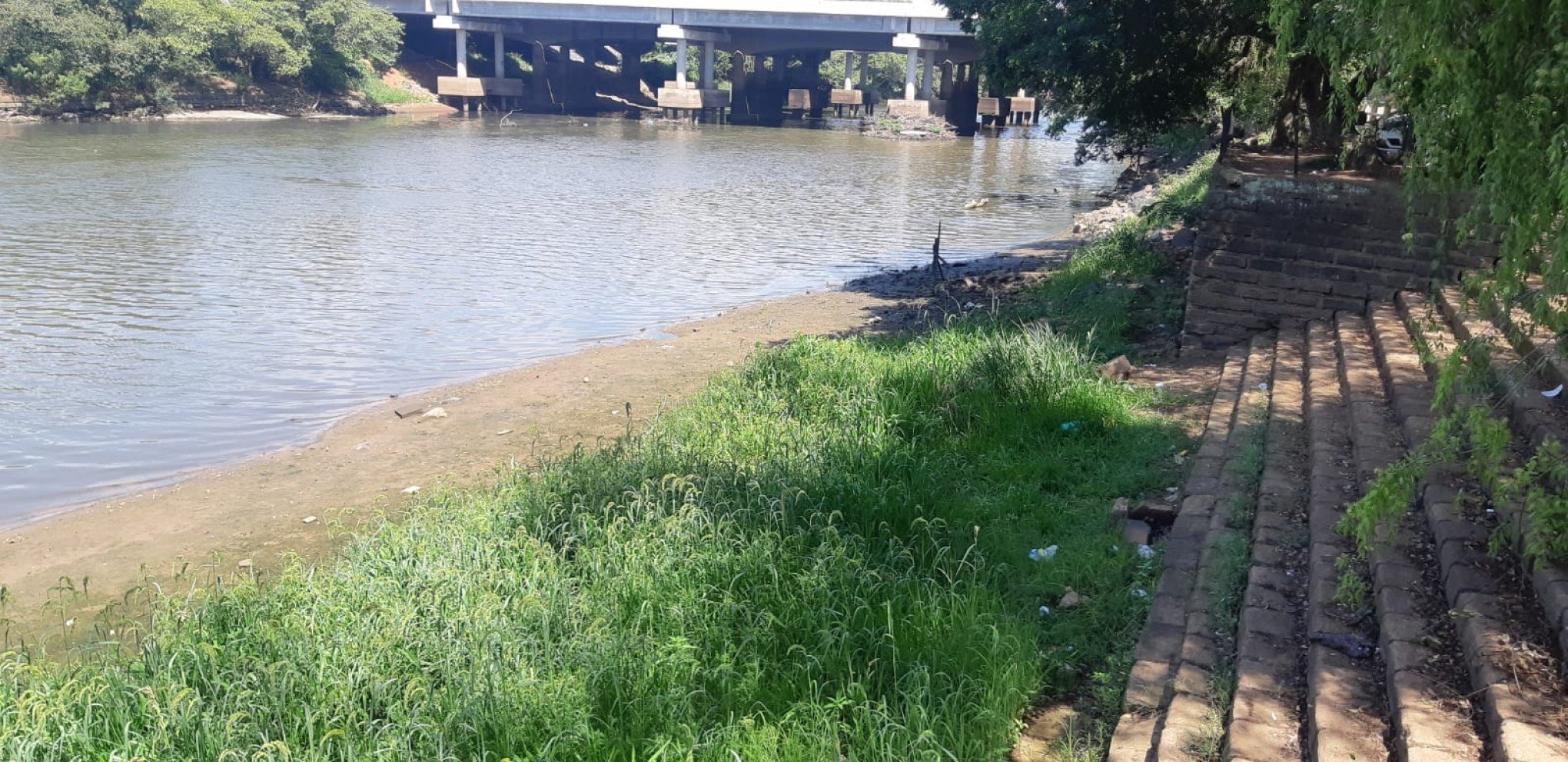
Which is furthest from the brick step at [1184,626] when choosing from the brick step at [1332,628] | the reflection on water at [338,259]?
the reflection on water at [338,259]

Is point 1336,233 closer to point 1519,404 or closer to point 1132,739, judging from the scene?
point 1519,404

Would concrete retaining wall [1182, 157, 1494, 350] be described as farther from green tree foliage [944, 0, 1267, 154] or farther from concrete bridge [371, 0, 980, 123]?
concrete bridge [371, 0, 980, 123]

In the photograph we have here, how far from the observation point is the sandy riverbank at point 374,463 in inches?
301

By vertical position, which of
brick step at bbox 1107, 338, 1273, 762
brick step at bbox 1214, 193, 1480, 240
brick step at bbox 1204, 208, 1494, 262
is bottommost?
brick step at bbox 1107, 338, 1273, 762

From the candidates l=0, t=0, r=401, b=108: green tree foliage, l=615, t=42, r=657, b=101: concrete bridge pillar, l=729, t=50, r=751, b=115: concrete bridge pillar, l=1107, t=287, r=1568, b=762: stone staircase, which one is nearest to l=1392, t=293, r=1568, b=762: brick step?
l=1107, t=287, r=1568, b=762: stone staircase

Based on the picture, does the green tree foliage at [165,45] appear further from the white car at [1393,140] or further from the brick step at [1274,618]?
the brick step at [1274,618]

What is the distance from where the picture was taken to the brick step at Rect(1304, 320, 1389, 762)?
356 cm

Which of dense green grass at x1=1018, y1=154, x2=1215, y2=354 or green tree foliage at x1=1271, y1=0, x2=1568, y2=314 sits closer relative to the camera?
green tree foliage at x1=1271, y1=0, x2=1568, y2=314

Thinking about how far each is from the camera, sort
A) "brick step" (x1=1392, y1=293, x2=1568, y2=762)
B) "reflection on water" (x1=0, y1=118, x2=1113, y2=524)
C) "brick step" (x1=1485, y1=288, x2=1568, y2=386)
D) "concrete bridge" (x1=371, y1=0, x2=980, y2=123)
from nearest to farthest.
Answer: "brick step" (x1=1392, y1=293, x2=1568, y2=762), "brick step" (x1=1485, y1=288, x2=1568, y2=386), "reflection on water" (x1=0, y1=118, x2=1113, y2=524), "concrete bridge" (x1=371, y1=0, x2=980, y2=123)

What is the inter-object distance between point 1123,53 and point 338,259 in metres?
12.7

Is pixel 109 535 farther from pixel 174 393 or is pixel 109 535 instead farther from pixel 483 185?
pixel 483 185

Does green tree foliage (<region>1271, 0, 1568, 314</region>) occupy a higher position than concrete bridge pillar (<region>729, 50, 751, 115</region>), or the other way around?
concrete bridge pillar (<region>729, 50, 751, 115</region>)

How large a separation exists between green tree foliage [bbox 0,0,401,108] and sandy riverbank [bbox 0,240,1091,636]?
138ft

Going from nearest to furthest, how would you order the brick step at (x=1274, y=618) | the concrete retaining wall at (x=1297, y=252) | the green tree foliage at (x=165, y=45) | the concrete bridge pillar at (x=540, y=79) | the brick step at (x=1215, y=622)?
the brick step at (x=1274, y=618), the brick step at (x=1215, y=622), the concrete retaining wall at (x=1297, y=252), the green tree foliage at (x=165, y=45), the concrete bridge pillar at (x=540, y=79)
